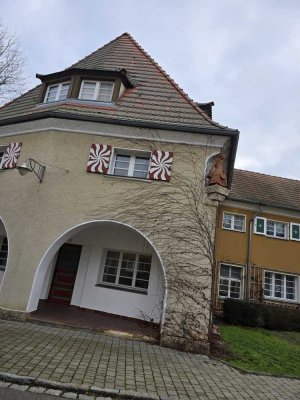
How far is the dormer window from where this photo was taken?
10.7m

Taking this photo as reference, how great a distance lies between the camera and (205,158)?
898 centimetres

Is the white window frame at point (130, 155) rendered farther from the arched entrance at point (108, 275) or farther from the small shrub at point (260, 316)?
the small shrub at point (260, 316)

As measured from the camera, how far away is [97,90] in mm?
10703

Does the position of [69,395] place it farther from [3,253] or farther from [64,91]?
[64,91]

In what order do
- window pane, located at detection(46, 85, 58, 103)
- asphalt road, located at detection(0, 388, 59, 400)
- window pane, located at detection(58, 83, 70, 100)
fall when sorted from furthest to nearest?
window pane, located at detection(46, 85, 58, 103), window pane, located at detection(58, 83, 70, 100), asphalt road, located at detection(0, 388, 59, 400)

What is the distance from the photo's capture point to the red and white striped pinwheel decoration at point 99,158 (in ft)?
30.0

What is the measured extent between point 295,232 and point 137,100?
11.6m

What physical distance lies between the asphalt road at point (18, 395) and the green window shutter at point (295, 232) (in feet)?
50.4

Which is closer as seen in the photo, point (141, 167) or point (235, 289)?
point (141, 167)

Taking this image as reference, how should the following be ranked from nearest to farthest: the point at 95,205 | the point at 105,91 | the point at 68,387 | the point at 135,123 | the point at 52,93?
the point at 68,387, the point at 95,205, the point at 135,123, the point at 105,91, the point at 52,93

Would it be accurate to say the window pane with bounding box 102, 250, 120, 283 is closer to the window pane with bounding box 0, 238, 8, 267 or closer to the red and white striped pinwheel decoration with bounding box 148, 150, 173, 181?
the red and white striped pinwheel decoration with bounding box 148, 150, 173, 181

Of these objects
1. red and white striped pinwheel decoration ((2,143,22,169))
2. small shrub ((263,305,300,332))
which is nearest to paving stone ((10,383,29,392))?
red and white striped pinwheel decoration ((2,143,22,169))

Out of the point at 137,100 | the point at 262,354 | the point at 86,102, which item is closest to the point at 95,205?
the point at 86,102

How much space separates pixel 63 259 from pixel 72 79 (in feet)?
20.7
